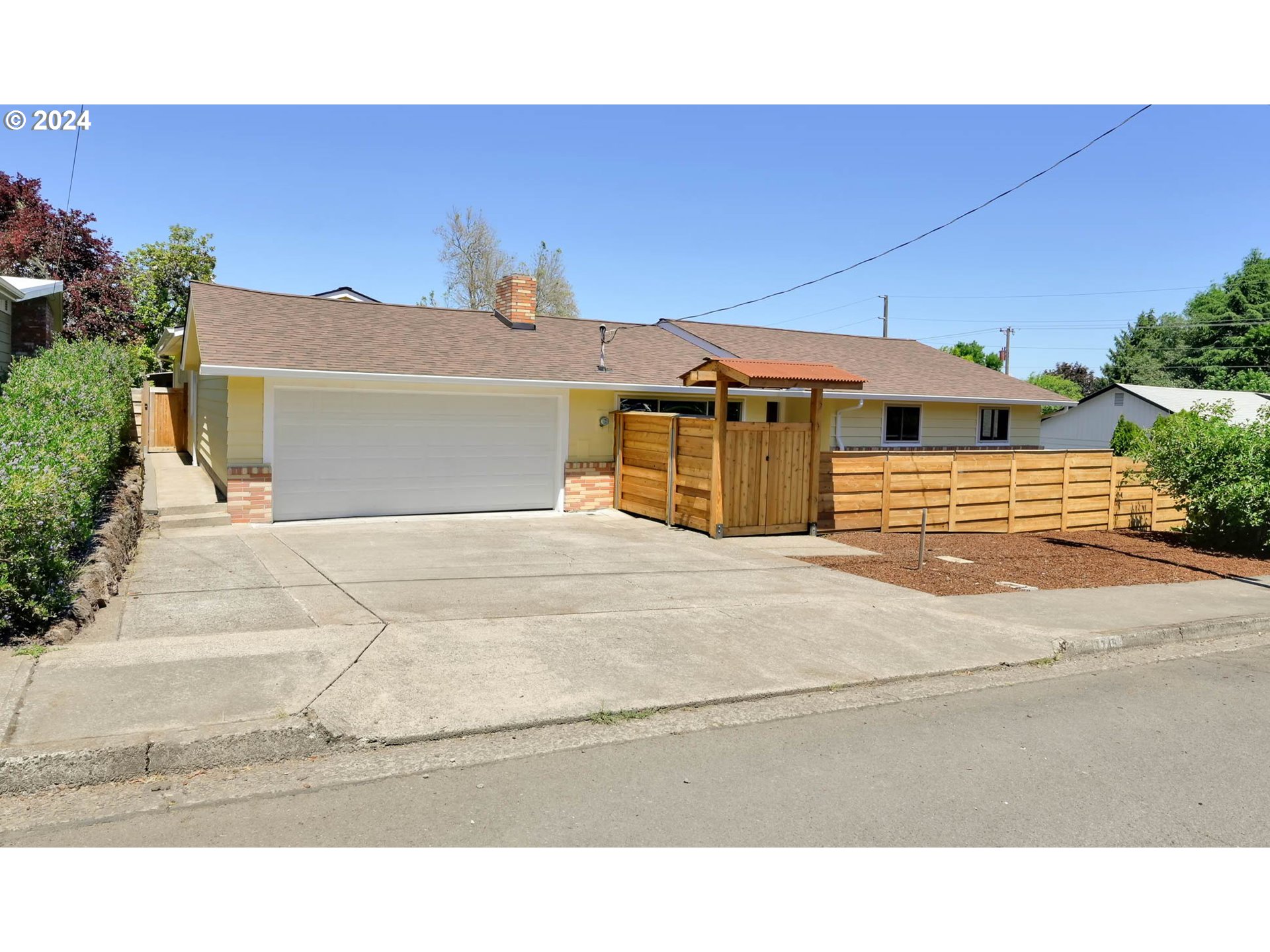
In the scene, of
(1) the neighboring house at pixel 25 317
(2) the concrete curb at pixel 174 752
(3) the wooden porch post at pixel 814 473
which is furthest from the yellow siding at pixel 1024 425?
(1) the neighboring house at pixel 25 317

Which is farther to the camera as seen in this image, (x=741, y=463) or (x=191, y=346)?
(x=191, y=346)

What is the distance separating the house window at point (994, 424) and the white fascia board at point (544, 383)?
98 cm

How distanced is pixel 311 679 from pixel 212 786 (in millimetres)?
1312

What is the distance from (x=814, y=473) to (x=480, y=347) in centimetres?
667

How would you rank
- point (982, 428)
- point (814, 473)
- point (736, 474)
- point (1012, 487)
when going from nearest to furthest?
1. point (736, 474)
2. point (814, 473)
3. point (1012, 487)
4. point (982, 428)

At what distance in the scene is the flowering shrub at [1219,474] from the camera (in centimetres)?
1408

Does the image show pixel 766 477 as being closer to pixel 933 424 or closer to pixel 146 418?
pixel 933 424

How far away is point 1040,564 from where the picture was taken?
41.3 ft

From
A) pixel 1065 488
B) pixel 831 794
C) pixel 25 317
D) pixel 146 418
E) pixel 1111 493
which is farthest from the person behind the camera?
pixel 146 418

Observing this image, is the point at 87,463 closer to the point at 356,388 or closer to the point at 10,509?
Result: the point at 10,509

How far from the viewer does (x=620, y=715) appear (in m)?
5.61

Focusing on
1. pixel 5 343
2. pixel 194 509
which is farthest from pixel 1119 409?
pixel 5 343

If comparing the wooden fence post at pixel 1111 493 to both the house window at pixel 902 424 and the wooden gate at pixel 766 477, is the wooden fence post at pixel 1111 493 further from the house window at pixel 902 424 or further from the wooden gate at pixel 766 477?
the wooden gate at pixel 766 477

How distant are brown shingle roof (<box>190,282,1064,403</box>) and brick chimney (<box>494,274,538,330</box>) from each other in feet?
0.76
